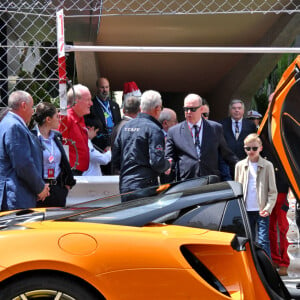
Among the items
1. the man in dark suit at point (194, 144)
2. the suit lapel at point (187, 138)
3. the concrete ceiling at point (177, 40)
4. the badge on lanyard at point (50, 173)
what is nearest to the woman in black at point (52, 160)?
the badge on lanyard at point (50, 173)

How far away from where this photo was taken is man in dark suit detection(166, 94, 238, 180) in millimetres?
6473

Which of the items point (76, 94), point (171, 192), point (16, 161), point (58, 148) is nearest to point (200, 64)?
point (76, 94)

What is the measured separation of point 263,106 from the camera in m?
13.8

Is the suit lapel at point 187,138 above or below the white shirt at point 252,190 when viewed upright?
above

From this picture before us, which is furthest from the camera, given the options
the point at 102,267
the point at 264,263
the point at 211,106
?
the point at 211,106

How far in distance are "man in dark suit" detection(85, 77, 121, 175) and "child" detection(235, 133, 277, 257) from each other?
224cm

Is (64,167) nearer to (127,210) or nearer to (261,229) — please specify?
(261,229)

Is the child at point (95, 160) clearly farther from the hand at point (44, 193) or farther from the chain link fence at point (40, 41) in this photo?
the hand at point (44, 193)

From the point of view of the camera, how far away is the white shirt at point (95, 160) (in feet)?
23.7

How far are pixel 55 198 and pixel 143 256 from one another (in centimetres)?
282

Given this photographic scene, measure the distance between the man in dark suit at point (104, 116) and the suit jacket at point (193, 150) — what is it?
1875 mm

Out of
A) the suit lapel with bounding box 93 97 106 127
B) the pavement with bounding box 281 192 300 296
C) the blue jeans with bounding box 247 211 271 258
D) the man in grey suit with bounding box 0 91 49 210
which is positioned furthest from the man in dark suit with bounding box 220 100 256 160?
the man in grey suit with bounding box 0 91 49 210

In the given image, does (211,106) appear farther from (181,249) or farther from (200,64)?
(181,249)

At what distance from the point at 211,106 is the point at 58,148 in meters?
9.76
